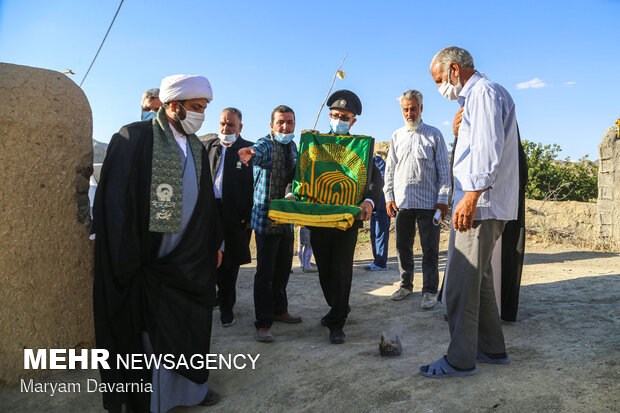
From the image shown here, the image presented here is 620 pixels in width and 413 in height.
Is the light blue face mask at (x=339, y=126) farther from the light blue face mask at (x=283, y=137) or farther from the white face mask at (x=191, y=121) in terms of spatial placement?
the white face mask at (x=191, y=121)

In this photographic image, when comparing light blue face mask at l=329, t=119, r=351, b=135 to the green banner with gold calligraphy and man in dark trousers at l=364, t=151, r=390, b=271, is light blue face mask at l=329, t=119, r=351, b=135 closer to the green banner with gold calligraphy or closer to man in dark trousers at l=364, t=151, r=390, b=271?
the green banner with gold calligraphy

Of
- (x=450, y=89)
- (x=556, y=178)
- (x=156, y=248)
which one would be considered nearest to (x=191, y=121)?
(x=156, y=248)

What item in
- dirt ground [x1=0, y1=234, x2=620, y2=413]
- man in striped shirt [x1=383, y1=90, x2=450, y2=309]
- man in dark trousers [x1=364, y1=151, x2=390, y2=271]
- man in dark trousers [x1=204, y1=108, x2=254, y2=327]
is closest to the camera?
dirt ground [x1=0, y1=234, x2=620, y2=413]

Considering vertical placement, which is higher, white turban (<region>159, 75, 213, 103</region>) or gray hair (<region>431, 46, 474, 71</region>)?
gray hair (<region>431, 46, 474, 71</region>)

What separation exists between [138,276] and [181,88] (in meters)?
1.13

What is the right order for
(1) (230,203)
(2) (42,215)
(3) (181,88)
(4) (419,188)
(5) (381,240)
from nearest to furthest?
(3) (181,88) → (2) (42,215) → (1) (230,203) → (4) (419,188) → (5) (381,240)

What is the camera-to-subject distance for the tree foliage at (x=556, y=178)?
1212 centimetres

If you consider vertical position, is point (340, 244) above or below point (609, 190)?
below

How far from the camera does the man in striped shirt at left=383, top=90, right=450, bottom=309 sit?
4.61 meters

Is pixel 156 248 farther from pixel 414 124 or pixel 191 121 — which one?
pixel 414 124

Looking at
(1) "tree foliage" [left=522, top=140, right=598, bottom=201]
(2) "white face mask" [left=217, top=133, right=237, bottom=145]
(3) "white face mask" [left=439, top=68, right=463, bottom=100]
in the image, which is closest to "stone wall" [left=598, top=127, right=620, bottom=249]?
(1) "tree foliage" [left=522, top=140, right=598, bottom=201]

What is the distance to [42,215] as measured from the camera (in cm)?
307

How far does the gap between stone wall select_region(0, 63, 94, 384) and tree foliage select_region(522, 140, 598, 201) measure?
11.2 m

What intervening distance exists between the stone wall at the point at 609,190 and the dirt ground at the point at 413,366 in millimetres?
3794
